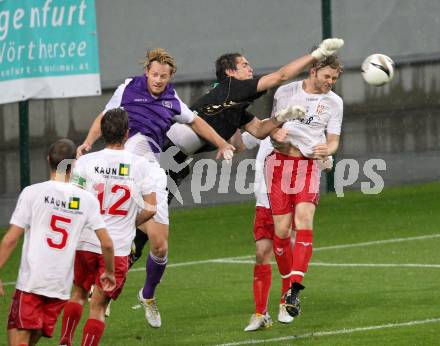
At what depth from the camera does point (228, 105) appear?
13.2 meters

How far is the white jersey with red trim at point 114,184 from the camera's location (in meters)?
10.9

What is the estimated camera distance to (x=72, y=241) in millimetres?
10125

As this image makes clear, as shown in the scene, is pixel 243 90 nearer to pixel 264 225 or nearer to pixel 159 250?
pixel 264 225

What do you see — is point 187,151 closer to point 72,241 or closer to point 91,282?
point 91,282

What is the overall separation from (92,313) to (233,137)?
12.0ft

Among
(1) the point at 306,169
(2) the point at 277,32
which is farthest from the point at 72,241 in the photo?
(2) the point at 277,32

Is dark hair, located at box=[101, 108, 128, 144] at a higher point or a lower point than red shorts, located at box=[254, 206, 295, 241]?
higher

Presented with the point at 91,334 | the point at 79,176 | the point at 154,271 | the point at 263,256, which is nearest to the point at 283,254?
the point at 263,256

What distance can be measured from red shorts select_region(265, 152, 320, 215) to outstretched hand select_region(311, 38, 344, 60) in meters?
1.35

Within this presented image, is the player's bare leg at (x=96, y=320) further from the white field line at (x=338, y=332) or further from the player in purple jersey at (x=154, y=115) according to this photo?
the player in purple jersey at (x=154, y=115)

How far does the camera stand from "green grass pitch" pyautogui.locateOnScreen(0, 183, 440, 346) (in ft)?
40.5

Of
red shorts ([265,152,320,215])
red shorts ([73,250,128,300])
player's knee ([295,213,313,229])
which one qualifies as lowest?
red shorts ([73,250,128,300])

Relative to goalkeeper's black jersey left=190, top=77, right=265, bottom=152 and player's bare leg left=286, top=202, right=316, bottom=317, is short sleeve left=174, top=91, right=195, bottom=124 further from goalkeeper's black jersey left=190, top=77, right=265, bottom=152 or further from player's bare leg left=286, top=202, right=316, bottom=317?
player's bare leg left=286, top=202, right=316, bottom=317

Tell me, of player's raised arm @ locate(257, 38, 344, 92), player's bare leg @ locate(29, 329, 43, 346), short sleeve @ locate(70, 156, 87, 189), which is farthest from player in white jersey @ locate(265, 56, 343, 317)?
player's bare leg @ locate(29, 329, 43, 346)
